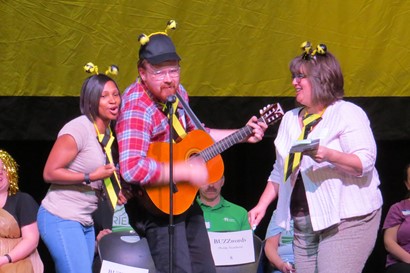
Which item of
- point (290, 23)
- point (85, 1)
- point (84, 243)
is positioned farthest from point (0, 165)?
point (290, 23)

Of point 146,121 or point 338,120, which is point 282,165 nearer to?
point 338,120

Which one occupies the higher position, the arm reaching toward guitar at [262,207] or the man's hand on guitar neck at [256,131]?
the man's hand on guitar neck at [256,131]

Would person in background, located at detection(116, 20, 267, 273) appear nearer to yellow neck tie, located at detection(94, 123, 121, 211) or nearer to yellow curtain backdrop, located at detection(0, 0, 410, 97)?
yellow neck tie, located at detection(94, 123, 121, 211)

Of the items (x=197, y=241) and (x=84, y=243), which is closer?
(x=197, y=241)

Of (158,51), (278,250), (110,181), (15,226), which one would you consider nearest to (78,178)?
(110,181)

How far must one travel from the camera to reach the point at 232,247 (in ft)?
20.4

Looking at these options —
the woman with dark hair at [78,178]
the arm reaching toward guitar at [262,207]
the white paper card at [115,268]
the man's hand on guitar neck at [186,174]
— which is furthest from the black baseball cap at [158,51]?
the white paper card at [115,268]

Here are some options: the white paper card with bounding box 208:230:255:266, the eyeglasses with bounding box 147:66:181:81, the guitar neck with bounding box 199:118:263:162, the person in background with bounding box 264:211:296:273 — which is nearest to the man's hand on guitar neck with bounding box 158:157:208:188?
the guitar neck with bounding box 199:118:263:162

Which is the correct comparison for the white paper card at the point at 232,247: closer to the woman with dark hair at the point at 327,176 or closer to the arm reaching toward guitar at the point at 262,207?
the arm reaching toward guitar at the point at 262,207

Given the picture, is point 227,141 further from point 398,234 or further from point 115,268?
point 398,234

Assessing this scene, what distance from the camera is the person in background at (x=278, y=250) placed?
639cm

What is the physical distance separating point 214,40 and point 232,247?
1510mm

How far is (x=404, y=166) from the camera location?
7.39m

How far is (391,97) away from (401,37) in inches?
17.3
